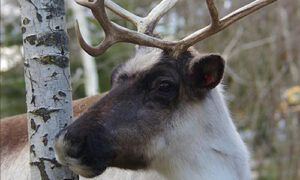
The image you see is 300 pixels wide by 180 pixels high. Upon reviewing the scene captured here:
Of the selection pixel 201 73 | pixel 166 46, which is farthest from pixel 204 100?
pixel 166 46

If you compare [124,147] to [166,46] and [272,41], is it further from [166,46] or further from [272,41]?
[272,41]

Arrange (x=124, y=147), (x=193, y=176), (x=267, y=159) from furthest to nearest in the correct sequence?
1. (x=267, y=159)
2. (x=193, y=176)
3. (x=124, y=147)

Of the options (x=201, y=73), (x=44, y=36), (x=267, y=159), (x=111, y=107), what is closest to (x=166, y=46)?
(x=201, y=73)

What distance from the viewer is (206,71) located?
3.76m

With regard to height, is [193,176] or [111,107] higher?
[111,107]

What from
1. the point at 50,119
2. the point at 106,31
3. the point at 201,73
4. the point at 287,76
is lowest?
the point at 50,119

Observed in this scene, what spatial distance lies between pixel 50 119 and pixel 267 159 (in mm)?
10884

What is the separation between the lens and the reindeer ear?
3713 millimetres

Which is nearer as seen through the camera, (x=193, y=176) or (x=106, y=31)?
(x=106, y=31)

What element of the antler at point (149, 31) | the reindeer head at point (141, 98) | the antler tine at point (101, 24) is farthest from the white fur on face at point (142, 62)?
the antler tine at point (101, 24)

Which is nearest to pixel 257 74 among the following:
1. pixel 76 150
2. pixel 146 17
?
pixel 146 17

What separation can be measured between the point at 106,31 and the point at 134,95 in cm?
49

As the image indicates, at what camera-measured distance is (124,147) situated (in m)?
3.58

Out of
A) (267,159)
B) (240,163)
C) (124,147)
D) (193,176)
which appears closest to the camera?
(124,147)
